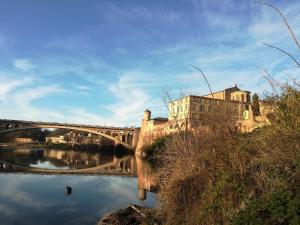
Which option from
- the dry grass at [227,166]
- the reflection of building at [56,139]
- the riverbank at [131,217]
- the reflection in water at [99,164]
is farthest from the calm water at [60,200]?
the reflection of building at [56,139]

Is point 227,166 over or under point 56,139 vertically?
under

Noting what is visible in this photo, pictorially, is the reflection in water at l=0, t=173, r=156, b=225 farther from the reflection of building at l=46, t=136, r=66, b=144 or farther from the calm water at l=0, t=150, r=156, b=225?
the reflection of building at l=46, t=136, r=66, b=144

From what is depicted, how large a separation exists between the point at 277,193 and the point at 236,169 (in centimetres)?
202

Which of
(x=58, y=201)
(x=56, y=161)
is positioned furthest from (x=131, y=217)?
(x=56, y=161)

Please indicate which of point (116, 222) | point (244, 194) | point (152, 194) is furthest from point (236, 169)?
point (152, 194)

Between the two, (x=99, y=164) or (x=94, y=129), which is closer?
(x=99, y=164)

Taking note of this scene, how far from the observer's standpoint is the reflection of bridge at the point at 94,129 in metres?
76.2

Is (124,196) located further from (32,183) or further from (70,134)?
(70,134)

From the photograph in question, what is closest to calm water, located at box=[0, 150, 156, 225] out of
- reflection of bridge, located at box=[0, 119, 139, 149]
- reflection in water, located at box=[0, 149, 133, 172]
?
reflection in water, located at box=[0, 149, 133, 172]

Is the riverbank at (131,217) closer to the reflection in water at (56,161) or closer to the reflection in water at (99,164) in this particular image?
the reflection in water at (99,164)

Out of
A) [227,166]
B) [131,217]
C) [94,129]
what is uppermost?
[94,129]

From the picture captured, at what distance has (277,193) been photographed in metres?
6.14

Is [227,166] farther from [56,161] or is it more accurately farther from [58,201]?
[56,161]

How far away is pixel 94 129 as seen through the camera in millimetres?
85688
